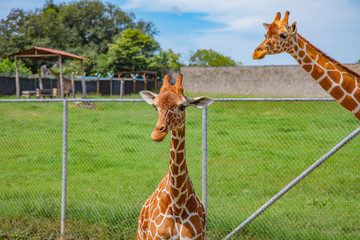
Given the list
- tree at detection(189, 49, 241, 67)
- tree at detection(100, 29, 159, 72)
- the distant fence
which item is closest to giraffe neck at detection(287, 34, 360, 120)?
the distant fence

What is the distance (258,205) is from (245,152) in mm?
2002

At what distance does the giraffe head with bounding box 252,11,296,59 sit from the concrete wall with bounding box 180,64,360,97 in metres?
16.8

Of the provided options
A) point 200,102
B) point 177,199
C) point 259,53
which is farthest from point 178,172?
point 259,53

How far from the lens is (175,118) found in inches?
116

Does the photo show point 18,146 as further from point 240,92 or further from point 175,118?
point 240,92

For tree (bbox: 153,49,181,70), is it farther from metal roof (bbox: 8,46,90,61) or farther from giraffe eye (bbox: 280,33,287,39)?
giraffe eye (bbox: 280,33,287,39)

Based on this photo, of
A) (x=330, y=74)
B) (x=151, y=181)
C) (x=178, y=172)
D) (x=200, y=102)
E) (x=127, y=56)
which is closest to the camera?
(x=200, y=102)

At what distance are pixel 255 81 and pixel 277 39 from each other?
19667 mm

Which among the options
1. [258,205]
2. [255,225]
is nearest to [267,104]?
[258,205]

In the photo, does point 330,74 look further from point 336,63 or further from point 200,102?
point 200,102

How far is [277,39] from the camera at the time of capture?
3.73 meters

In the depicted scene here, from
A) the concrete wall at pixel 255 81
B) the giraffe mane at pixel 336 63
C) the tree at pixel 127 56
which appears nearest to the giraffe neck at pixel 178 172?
the giraffe mane at pixel 336 63

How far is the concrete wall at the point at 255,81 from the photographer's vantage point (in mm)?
21250

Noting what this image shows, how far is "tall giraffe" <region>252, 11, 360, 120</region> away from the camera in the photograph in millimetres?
3617
